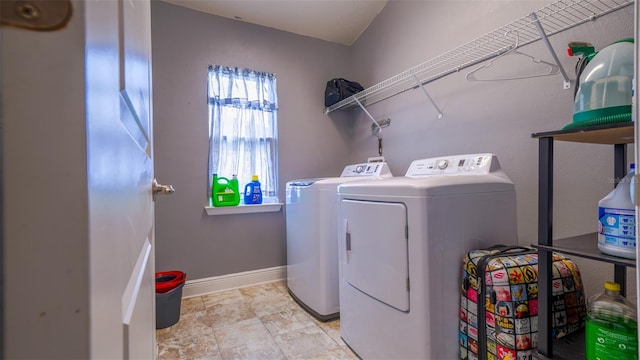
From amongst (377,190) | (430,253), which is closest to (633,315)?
(430,253)

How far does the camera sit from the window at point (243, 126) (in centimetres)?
257

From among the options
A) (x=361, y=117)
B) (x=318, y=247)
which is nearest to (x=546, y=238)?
(x=318, y=247)

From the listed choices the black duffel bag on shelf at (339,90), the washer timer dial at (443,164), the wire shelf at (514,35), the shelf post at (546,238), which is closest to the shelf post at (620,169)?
the shelf post at (546,238)

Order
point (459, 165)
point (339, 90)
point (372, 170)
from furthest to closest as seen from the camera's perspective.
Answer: point (339, 90), point (372, 170), point (459, 165)

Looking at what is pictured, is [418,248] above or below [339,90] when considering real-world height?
below

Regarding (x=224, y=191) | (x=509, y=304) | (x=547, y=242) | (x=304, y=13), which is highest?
(x=304, y=13)

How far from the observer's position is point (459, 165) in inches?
67.7

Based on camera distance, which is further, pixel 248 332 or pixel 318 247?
pixel 318 247

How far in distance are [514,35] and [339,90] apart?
5.12ft

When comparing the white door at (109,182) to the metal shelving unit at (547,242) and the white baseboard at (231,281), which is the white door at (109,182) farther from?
the white baseboard at (231,281)

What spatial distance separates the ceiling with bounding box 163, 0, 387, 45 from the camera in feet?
8.11

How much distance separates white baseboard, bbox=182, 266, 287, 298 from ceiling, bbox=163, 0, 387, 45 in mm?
2388

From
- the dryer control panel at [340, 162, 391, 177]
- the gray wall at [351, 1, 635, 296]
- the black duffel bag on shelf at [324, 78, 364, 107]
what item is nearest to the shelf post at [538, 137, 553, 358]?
the gray wall at [351, 1, 635, 296]

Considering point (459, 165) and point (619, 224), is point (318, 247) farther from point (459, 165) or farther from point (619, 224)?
point (619, 224)
